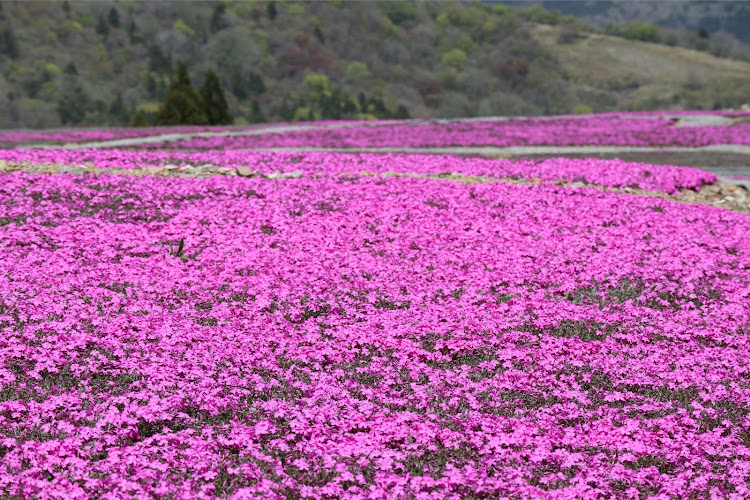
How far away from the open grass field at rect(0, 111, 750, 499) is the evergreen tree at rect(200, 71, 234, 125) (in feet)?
149

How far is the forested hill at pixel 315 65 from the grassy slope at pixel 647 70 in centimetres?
40

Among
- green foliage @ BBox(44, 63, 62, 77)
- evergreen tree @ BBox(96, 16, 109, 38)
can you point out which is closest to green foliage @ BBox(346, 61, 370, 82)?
evergreen tree @ BBox(96, 16, 109, 38)

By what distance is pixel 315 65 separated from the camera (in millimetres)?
145125

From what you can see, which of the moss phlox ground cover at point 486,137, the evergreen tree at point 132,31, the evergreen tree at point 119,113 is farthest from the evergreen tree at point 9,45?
the moss phlox ground cover at point 486,137

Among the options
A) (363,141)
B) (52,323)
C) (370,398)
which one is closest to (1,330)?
(52,323)

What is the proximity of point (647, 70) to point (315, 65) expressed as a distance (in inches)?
2649

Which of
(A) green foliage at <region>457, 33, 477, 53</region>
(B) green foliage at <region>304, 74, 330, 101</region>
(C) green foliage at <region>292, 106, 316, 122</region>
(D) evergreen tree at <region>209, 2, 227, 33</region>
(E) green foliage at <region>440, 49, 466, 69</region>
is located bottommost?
(C) green foliage at <region>292, 106, 316, 122</region>

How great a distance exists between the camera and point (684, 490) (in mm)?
7547

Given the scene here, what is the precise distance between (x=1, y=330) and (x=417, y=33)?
182248 mm

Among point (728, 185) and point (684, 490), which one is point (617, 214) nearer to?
point (728, 185)

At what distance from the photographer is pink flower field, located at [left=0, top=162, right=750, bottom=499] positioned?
7.72m

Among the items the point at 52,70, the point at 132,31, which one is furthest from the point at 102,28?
the point at 52,70

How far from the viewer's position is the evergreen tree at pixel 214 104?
64312mm

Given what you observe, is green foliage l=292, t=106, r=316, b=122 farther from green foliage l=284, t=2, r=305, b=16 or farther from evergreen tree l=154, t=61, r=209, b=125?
green foliage l=284, t=2, r=305, b=16
